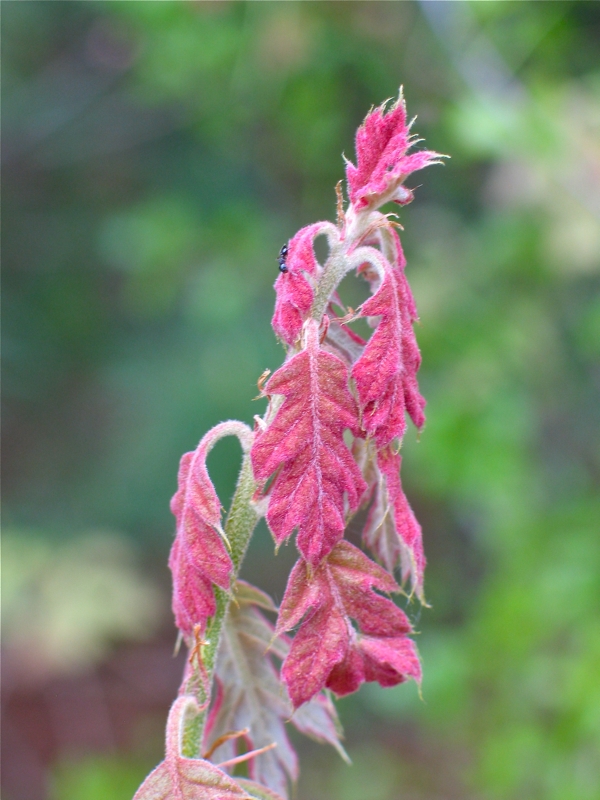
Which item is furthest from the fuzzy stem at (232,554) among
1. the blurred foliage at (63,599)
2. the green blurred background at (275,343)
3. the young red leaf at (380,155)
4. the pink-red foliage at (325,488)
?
the blurred foliage at (63,599)

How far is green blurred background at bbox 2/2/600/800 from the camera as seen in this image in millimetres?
2424

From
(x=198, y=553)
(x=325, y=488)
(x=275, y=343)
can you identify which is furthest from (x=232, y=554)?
(x=275, y=343)

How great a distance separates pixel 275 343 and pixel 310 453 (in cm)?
334

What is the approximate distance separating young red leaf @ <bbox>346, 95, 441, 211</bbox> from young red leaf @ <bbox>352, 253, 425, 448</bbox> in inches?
2.4

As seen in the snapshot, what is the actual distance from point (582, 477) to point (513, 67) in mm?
1896

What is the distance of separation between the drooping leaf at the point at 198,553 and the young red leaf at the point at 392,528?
0.16m

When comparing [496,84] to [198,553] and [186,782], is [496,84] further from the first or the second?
[186,782]

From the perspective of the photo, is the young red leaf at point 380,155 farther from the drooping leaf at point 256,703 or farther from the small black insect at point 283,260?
the drooping leaf at point 256,703

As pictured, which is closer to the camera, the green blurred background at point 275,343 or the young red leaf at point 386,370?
the young red leaf at point 386,370

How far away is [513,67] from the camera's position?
3135 millimetres

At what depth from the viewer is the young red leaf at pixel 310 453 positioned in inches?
25.4

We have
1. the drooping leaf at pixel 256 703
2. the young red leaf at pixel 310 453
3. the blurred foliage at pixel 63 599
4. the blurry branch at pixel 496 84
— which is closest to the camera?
the young red leaf at pixel 310 453

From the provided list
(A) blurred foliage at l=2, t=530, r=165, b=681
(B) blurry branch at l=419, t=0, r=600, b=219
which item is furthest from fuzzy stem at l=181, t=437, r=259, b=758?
(A) blurred foliage at l=2, t=530, r=165, b=681

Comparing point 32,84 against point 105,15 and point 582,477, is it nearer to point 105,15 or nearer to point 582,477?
point 105,15
